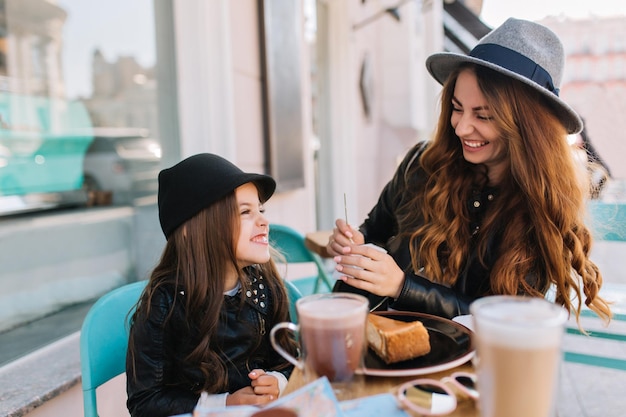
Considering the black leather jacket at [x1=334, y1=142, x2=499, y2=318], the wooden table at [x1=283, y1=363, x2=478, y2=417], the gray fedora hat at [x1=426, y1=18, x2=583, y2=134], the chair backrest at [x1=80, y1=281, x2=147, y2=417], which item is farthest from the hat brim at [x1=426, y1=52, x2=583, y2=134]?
the chair backrest at [x1=80, y1=281, x2=147, y2=417]

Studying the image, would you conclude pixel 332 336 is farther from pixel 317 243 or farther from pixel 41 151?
pixel 41 151

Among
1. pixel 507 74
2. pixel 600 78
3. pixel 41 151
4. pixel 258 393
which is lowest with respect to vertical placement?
pixel 258 393

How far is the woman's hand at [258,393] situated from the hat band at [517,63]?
1.01 meters

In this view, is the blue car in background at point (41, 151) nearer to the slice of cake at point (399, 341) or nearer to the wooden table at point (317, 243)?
the wooden table at point (317, 243)

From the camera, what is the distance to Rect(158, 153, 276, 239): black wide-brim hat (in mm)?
1170

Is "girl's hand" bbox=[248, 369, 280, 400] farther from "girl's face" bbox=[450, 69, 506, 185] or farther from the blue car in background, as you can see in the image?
the blue car in background

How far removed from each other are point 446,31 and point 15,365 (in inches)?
439

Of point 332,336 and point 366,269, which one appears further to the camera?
point 366,269

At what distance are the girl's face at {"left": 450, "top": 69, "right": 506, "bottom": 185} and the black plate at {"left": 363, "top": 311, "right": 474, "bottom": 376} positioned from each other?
2.18ft

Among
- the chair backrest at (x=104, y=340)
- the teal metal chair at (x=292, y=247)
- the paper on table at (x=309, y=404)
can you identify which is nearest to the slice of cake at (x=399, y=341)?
the paper on table at (x=309, y=404)

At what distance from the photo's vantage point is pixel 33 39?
285 centimetres

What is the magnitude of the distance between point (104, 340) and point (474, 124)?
1160 mm

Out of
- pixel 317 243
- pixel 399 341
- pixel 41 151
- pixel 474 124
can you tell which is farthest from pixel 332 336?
pixel 41 151

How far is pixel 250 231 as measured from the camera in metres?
1.25
